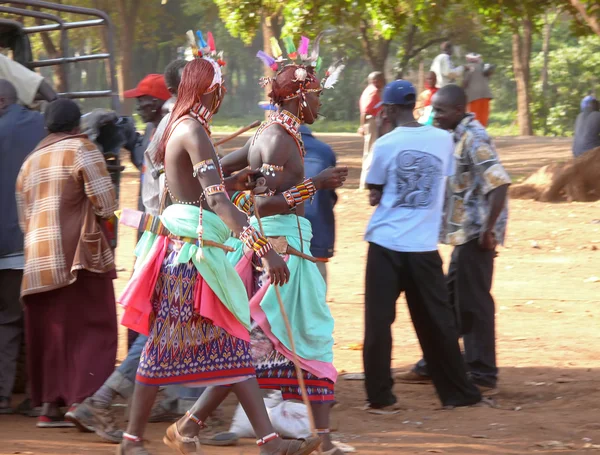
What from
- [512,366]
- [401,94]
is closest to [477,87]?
[512,366]

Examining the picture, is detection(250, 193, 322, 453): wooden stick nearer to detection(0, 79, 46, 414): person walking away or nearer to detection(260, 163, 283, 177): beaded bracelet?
detection(260, 163, 283, 177): beaded bracelet

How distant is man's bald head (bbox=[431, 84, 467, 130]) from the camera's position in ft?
21.0

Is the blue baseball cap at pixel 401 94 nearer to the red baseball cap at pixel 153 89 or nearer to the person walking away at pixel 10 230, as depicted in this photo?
the red baseball cap at pixel 153 89

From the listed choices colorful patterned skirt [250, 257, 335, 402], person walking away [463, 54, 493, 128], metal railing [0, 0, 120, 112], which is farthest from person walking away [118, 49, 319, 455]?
person walking away [463, 54, 493, 128]

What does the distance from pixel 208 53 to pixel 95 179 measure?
111 centimetres

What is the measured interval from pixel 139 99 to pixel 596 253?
7366 mm

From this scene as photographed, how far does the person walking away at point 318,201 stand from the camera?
591 centimetres

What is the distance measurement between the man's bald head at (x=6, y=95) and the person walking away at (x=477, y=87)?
9380mm

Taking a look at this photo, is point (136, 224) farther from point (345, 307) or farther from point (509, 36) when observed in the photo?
point (509, 36)

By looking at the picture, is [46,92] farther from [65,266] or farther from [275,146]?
[275,146]

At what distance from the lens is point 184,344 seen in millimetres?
→ 4617

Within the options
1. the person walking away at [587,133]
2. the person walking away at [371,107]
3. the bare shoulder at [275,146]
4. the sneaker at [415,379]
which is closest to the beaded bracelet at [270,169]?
the bare shoulder at [275,146]

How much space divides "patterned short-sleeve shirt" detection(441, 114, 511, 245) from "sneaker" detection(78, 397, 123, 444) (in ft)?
7.90

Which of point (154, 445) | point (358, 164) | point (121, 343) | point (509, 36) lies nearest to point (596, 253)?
point (121, 343)
